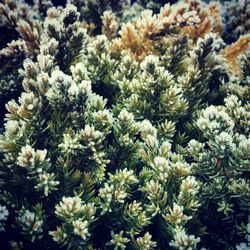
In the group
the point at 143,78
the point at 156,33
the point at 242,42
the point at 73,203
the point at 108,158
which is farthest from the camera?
the point at 242,42

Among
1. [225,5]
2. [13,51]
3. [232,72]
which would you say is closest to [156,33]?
[232,72]

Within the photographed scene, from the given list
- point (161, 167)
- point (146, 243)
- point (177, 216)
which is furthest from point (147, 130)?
point (146, 243)

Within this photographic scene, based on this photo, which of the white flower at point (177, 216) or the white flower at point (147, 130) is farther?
the white flower at point (147, 130)

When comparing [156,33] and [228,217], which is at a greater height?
[156,33]

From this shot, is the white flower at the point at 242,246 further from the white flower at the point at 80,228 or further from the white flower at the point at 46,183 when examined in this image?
the white flower at the point at 46,183

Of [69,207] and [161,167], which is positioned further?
[161,167]

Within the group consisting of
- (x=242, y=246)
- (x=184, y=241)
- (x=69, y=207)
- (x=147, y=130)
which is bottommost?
(x=242, y=246)

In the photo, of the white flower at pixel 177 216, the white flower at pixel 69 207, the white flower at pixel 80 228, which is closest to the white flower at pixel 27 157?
the white flower at pixel 69 207

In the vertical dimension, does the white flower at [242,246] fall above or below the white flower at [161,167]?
below

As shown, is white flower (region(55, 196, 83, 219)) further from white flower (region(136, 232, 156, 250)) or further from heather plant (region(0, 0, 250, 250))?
white flower (region(136, 232, 156, 250))

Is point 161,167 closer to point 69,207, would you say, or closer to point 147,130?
point 147,130

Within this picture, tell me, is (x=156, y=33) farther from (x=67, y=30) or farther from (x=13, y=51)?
(x=13, y=51)
